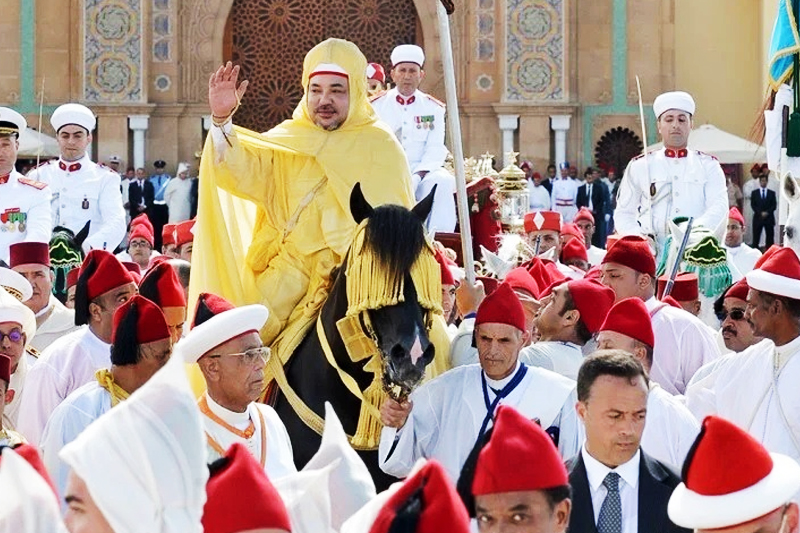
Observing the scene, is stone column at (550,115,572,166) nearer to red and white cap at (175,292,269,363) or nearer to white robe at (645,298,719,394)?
white robe at (645,298,719,394)

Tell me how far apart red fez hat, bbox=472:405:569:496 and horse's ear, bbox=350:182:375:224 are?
125 inches

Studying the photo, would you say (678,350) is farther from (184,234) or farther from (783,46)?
(184,234)

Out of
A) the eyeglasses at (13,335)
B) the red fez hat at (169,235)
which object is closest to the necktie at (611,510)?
the eyeglasses at (13,335)

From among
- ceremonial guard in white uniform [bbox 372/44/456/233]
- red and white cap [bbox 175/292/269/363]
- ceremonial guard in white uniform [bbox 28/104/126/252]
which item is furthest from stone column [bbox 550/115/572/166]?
red and white cap [bbox 175/292/269/363]

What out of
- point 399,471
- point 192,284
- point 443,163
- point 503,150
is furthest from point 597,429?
point 503,150

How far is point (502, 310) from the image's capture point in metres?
8.20

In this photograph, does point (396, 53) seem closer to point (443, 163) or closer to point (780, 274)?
point (443, 163)

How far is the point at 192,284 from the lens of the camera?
980cm

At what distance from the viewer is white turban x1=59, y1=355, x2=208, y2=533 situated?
4.50 metres

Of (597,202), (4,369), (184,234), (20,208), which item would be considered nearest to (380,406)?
(4,369)

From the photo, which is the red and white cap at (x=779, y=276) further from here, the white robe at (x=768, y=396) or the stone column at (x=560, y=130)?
the stone column at (x=560, y=130)

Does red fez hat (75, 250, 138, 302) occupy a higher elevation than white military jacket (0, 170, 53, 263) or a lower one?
lower

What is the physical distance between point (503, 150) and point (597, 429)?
82.7 feet

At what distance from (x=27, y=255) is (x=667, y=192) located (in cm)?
591
